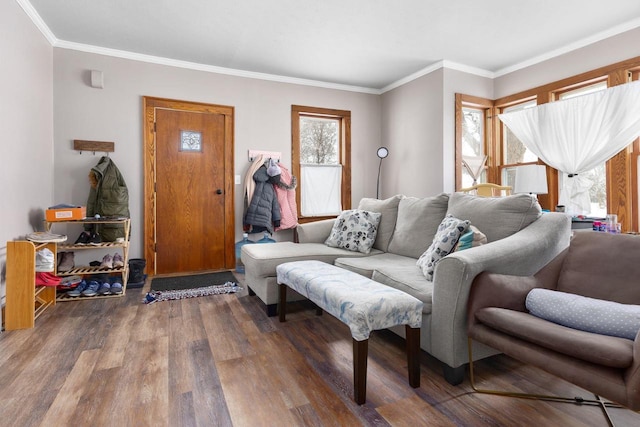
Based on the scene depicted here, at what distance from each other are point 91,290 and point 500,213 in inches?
137

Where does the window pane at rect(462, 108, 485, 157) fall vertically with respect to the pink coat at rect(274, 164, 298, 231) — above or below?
above

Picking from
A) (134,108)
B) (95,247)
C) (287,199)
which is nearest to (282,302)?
(95,247)

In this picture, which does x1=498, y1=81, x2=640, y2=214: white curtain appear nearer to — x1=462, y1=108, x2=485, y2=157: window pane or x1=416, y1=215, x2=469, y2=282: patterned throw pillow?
x1=462, y1=108, x2=485, y2=157: window pane

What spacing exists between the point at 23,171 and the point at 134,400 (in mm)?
2484

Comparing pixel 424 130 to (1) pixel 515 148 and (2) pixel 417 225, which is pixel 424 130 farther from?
(2) pixel 417 225

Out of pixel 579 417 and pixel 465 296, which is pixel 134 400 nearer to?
pixel 465 296

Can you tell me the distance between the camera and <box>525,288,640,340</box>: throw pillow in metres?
1.24

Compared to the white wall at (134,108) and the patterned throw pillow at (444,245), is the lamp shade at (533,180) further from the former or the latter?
the white wall at (134,108)

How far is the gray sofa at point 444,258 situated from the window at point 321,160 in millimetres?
1562

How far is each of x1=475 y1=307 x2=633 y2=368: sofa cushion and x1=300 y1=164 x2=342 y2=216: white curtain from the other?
11.6ft

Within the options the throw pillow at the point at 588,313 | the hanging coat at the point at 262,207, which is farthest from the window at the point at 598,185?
the hanging coat at the point at 262,207

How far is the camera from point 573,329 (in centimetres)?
133

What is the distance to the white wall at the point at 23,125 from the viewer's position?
2.63m

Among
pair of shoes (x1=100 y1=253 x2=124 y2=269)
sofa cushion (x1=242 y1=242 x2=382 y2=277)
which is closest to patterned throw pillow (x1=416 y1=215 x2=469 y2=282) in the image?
sofa cushion (x1=242 y1=242 x2=382 y2=277)
